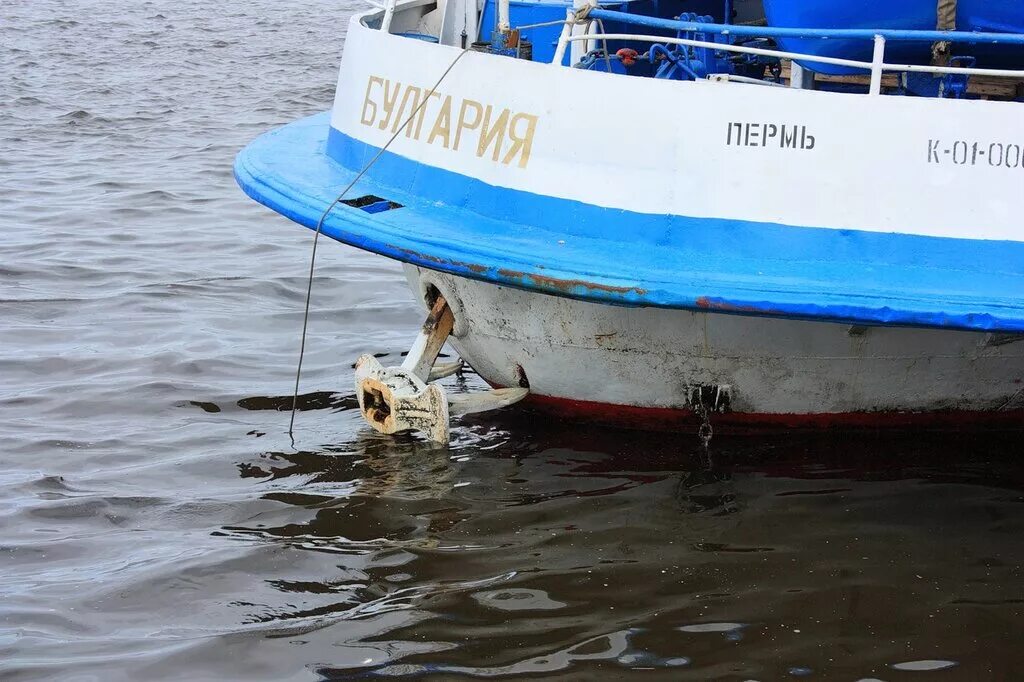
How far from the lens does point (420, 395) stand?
198 inches

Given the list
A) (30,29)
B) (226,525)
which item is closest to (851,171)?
(226,525)

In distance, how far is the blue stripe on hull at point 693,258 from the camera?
398 centimetres

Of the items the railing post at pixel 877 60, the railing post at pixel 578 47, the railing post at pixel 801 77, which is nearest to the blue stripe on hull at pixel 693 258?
the railing post at pixel 877 60

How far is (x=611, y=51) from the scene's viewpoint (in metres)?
6.09

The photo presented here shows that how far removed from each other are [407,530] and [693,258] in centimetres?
148

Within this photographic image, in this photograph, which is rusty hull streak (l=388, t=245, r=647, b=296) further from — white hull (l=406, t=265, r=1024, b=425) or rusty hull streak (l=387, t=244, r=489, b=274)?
white hull (l=406, t=265, r=1024, b=425)

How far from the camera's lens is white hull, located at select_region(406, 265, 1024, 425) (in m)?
4.68

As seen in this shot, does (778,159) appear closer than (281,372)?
Yes

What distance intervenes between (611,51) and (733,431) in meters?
2.13

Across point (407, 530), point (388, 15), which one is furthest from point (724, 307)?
point (388, 15)

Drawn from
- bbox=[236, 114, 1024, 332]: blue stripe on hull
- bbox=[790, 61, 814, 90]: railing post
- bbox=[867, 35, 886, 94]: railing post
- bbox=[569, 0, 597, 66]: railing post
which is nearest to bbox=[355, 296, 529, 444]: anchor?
bbox=[236, 114, 1024, 332]: blue stripe on hull

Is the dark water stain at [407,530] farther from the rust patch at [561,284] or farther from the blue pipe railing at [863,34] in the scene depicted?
the blue pipe railing at [863,34]

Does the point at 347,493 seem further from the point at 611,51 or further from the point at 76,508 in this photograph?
the point at 611,51

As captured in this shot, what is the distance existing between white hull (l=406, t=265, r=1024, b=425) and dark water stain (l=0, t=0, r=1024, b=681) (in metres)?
0.25
